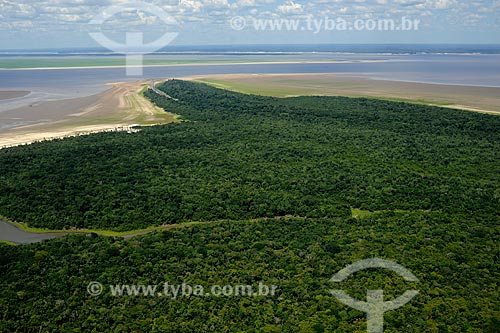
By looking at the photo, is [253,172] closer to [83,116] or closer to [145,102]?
[83,116]

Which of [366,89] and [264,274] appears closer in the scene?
[264,274]

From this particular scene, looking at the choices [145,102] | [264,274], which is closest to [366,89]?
[145,102]

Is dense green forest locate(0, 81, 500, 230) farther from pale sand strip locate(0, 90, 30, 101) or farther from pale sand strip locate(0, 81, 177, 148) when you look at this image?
pale sand strip locate(0, 90, 30, 101)

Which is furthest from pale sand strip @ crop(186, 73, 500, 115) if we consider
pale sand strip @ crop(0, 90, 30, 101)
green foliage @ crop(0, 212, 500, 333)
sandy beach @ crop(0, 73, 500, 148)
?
green foliage @ crop(0, 212, 500, 333)

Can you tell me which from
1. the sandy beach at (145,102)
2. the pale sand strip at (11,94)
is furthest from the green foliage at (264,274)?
the pale sand strip at (11,94)

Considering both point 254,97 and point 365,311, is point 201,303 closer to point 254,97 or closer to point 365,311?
point 365,311

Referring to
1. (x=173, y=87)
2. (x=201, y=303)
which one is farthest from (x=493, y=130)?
(x=173, y=87)
